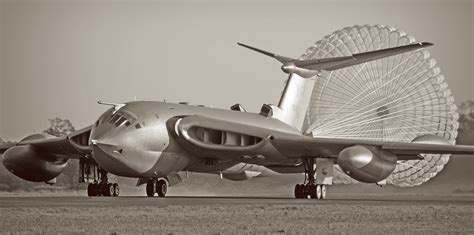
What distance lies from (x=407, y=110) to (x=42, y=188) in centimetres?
2094

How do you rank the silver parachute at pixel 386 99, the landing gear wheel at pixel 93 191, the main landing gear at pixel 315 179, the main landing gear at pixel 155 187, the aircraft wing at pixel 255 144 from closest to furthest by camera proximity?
the aircraft wing at pixel 255 144 < the landing gear wheel at pixel 93 191 < the main landing gear at pixel 315 179 < the main landing gear at pixel 155 187 < the silver parachute at pixel 386 99

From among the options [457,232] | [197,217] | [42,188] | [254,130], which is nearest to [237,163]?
[254,130]

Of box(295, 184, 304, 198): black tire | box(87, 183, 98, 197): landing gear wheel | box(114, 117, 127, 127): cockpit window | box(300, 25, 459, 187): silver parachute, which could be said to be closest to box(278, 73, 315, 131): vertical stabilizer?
box(295, 184, 304, 198): black tire

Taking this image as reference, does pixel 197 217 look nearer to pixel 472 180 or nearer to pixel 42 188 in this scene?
pixel 42 188

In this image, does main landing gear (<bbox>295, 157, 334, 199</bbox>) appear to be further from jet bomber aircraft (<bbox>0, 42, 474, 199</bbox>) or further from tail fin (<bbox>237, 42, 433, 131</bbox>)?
tail fin (<bbox>237, 42, 433, 131</bbox>)

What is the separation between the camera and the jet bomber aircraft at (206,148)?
37094 mm

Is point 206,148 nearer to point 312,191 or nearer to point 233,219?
point 312,191

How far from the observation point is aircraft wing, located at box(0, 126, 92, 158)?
40281mm

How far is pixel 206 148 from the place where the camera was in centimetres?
3934

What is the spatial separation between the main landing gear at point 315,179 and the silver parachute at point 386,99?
43.7 feet

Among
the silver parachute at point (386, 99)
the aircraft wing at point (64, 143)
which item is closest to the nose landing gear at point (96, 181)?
the aircraft wing at point (64, 143)

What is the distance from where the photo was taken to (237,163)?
43.3m

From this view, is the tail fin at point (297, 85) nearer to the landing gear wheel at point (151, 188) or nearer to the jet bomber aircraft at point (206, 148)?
the jet bomber aircraft at point (206, 148)

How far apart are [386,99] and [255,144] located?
18.6 m
